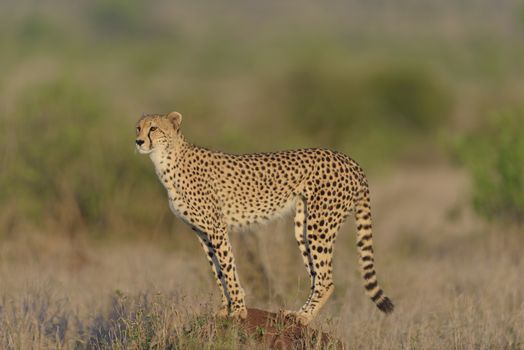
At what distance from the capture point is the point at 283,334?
220 inches

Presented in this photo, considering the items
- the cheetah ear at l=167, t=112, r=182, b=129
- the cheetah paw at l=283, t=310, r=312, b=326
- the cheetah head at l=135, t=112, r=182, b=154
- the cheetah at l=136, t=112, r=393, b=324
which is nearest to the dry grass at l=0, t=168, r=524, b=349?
the cheetah paw at l=283, t=310, r=312, b=326

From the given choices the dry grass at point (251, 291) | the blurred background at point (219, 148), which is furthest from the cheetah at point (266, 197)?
the blurred background at point (219, 148)

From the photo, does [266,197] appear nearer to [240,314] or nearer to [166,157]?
[166,157]

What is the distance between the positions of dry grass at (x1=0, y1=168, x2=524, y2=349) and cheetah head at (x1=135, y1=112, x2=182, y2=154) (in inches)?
34.4

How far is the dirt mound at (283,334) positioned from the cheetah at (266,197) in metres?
0.25

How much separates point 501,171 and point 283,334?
620cm

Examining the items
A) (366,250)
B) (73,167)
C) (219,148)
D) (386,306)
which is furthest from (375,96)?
(386,306)

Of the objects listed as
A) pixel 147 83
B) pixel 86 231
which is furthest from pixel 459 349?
pixel 147 83

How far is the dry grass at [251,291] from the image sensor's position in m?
5.80

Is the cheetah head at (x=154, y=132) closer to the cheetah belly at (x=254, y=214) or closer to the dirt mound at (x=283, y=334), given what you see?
the cheetah belly at (x=254, y=214)

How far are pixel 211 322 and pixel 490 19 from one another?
73314 mm

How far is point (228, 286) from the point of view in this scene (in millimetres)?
5977

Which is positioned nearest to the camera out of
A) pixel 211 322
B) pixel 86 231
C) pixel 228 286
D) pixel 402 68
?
pixel 211 322

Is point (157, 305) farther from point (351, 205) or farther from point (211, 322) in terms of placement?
point (351, 205)
